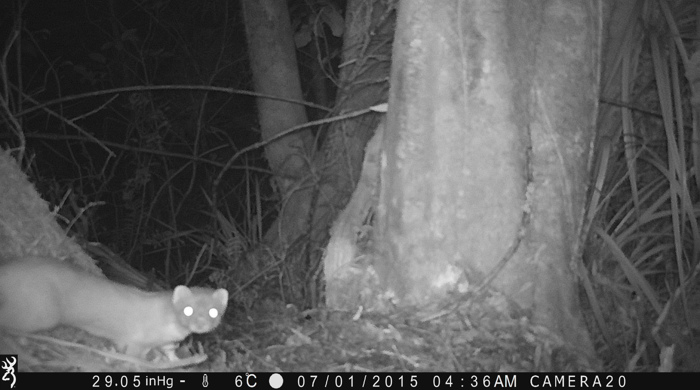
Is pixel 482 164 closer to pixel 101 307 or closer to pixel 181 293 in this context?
pixel 181 293

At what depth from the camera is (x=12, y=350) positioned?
2.54 metres

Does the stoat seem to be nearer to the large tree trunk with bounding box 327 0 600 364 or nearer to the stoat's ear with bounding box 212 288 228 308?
the stoat's ear with bounding box 212 288 228 308

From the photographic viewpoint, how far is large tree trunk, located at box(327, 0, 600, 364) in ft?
9.27

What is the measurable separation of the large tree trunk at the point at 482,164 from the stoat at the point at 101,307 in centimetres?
72

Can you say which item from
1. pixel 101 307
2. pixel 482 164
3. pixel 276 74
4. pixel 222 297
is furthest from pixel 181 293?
pixel 276 74

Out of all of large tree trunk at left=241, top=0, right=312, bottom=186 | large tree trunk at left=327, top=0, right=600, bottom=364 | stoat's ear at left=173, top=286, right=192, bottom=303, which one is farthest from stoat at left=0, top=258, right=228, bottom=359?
large tree trunk at left=241, top=0, right=312, bottom=186

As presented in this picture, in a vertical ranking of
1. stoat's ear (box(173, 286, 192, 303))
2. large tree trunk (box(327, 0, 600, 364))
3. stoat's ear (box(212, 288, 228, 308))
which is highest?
large tree trunk (box(327, 0, 600, 364))

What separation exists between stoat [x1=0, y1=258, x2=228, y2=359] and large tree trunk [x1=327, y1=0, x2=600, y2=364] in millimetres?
722

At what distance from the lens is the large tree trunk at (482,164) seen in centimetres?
282

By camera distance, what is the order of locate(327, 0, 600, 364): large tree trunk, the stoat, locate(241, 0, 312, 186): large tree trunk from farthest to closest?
locate(241, 0, 312, 186): large tree trunk
the stoat
locate(327, 0, 600, 364): large tree trunk

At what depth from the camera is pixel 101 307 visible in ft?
10.2

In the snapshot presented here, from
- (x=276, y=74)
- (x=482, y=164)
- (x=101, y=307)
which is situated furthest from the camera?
(x=276, y=74)

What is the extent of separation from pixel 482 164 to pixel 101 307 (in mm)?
1631
